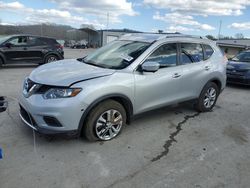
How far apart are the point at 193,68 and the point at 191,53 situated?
0.34m

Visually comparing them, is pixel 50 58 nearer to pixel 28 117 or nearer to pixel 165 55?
pixel 165 55

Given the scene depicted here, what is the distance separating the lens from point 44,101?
342 cm

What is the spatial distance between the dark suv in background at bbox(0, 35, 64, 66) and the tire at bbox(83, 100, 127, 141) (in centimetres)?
887

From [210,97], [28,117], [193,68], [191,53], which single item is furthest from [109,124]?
[210,97]

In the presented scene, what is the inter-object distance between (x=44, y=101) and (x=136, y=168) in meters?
1.54

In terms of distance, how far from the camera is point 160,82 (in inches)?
172

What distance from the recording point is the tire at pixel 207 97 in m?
5.48

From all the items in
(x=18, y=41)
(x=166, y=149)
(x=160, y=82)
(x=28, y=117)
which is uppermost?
(x=18, y=41)

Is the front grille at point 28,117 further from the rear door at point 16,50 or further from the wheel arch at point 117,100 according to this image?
the rear door at point 16,50

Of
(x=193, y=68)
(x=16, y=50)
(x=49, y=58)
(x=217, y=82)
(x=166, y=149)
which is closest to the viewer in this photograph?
(x=166, y=149)

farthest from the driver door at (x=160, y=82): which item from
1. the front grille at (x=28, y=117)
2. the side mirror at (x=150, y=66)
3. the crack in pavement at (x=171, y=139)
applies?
the front grille at (x=28, y=117)

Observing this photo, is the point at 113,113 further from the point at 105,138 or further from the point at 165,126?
the point at 165,126

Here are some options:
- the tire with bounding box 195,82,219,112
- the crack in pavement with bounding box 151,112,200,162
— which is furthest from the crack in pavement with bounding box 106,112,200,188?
the tire with bounding box 195,82,219,112

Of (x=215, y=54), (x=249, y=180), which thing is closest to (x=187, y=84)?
(x=215, y=54)
